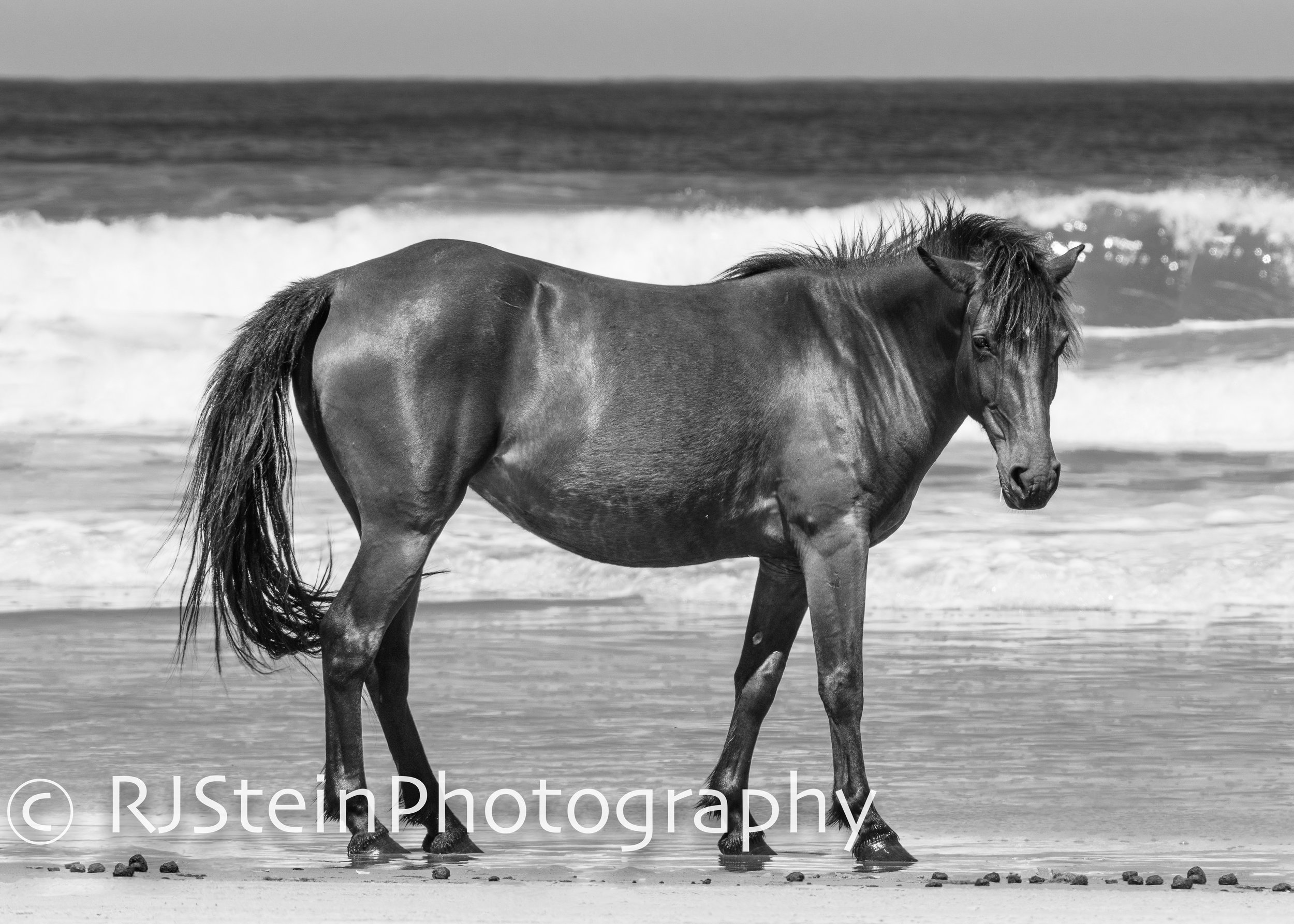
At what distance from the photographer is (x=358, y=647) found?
4.40 meters

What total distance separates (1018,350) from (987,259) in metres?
0.26

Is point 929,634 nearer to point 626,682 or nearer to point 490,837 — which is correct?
point 626,682

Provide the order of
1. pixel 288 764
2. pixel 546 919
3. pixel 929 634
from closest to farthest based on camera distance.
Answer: pixel 546 919 → pixel 288 764 → pixel 929 634

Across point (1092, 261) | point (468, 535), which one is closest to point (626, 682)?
point (468, 535)

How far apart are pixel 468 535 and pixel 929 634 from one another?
8.31ft

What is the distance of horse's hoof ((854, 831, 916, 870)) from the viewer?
14.2 feet

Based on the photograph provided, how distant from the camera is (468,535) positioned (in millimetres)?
8656

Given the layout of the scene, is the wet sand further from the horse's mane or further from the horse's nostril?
the horse's mane

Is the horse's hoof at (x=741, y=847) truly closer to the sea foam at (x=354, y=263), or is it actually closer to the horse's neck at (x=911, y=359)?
the horse's neck at (x=911, y=359)

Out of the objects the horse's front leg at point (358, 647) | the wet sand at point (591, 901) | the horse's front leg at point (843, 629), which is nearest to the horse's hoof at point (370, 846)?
the horse's front leg at point (358, 647)

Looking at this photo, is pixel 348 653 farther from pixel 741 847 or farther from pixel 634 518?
pixel 741 847

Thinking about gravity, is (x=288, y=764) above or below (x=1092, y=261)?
below

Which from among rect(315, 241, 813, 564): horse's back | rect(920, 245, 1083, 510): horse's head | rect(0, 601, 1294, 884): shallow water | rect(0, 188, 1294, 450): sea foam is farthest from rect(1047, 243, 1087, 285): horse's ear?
rect(0, 188, 1294, 450): sea foam

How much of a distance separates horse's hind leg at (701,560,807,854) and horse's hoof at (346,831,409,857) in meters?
0.81
